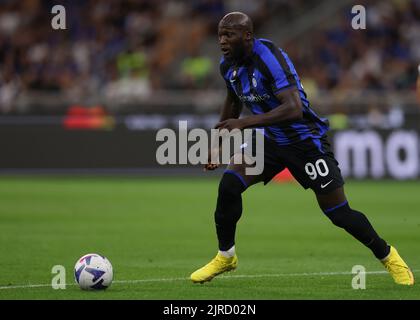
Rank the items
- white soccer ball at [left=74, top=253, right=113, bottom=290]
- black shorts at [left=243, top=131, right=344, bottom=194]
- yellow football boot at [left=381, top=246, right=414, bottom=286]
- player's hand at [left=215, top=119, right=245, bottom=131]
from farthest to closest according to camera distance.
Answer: yellow football boot at [left=381, top=246, right=414, bottom=286], black shorts at [left=243, top=131, right=344, bottom=194], white soccer ball at [left=74, top=253, right=113, bottom=290], player's hand at [left=215, top=119, right=245, bottom=131]

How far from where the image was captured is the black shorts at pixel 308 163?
858cm

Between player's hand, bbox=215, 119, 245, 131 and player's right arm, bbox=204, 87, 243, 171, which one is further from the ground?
player's right arm, bbox=204, 87, 243, 171

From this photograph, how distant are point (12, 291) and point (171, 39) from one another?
71.1ft

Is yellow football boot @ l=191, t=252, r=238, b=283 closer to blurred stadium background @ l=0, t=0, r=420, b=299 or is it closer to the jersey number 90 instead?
blurred stadium background @ l=0, t=0, r=420, b=299

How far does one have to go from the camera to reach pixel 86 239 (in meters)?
12.8

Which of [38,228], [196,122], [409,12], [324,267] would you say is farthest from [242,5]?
[324,267]

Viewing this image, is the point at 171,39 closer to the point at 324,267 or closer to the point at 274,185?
the point at 274,185

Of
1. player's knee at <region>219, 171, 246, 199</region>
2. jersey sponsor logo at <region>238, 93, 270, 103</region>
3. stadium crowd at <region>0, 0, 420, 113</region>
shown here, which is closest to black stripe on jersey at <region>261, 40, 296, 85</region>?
jersey sponsor logo at <region>238, 93, 270, 103</region>

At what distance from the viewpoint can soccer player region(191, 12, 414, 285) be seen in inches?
333

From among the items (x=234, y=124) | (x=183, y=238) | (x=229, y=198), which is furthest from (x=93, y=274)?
(x=183, y=238)

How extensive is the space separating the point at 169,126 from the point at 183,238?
10.5 m

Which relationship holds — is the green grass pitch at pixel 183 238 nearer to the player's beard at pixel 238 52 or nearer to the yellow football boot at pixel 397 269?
the yellow football boot at pixel 397 269

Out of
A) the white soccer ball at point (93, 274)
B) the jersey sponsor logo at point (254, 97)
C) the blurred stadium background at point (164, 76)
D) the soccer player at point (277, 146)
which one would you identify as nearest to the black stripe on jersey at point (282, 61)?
the soccer player at point (277, 146)

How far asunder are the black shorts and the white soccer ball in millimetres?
1688
